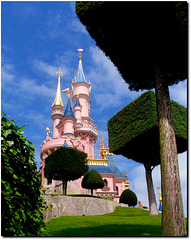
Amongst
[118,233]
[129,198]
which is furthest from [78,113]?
[118,233]

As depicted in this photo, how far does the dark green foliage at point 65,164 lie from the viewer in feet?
82.2

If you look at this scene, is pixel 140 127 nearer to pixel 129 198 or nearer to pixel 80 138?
pixel 129 198

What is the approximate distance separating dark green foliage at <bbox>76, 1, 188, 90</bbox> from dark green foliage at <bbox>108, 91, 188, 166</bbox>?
4.79 metres

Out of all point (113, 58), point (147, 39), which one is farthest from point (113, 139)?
point (147, 39)

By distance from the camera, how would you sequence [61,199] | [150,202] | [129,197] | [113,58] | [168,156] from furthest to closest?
[129,197] → [61,199] → [150,202] → [113,58] → [168,156]

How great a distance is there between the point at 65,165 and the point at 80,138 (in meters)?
19.4

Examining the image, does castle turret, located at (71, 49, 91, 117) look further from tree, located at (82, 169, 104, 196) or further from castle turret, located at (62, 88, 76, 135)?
tree, located at (82, 169, 104, 196)

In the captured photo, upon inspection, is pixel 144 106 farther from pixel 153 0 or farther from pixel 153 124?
pixel 153 0

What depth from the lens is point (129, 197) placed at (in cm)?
3172

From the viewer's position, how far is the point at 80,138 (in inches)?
1746

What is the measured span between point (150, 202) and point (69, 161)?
10.5 metres

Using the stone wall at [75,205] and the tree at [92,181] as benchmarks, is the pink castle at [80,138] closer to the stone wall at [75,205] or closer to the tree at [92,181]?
the tree at [92,181]

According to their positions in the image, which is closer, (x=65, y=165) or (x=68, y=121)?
(x=65, y=165)

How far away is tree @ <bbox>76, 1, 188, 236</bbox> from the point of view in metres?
6.27
